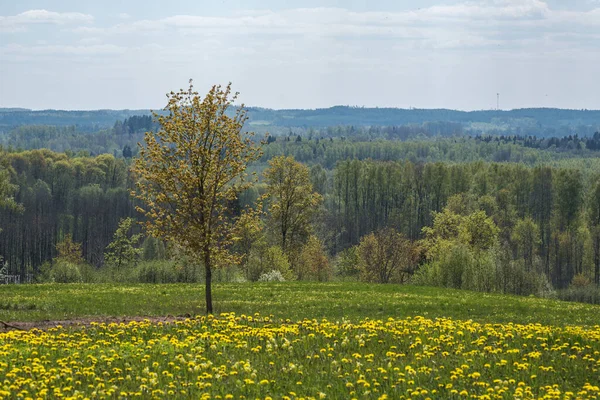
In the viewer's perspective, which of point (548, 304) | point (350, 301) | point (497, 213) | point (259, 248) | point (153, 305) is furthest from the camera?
point (497, 213)

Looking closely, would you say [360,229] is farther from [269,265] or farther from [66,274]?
[66,274]

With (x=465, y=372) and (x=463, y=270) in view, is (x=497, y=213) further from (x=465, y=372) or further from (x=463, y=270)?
(x=465, y=372)

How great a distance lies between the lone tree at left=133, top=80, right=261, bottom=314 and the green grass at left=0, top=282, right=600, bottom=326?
3392 millimetres

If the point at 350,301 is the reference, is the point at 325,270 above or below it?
below

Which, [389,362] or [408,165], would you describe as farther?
[408,165]

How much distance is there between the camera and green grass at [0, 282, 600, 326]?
32.6 metres

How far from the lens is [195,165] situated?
100 feet

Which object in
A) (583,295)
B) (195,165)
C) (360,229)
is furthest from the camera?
(360,229)

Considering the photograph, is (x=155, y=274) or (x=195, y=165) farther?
(x=155, y=274)

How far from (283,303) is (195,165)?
955 cm

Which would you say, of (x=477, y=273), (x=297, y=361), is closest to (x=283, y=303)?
(x=297, y=361)

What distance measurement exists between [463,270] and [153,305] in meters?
Result: 39.4

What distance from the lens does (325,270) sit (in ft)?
252

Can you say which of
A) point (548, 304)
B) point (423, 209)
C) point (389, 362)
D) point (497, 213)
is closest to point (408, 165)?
point (423, 209)
